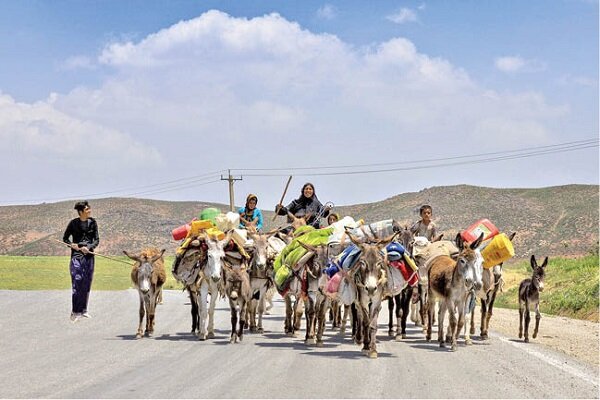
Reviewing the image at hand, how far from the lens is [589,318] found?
28.3 m

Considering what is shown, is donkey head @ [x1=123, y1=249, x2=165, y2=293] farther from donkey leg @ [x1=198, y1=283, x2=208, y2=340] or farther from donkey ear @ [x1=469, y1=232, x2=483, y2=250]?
donkey ear @ [x1=469, y1=232, x2=483, y2=250]

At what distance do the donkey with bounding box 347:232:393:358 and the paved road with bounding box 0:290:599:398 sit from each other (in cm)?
44

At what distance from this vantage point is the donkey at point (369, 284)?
14.5 meters

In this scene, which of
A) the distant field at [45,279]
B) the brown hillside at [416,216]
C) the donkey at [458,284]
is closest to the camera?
the donkey at [458,284]

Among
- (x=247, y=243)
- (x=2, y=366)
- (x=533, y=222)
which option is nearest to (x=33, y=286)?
(x=247, y=243)

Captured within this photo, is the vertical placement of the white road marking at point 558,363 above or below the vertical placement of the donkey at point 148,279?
below

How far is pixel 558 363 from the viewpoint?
14406 mm

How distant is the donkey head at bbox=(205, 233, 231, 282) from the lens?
54.9ft

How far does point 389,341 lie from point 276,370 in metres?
5.21

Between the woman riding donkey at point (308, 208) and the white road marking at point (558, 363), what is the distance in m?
5.50

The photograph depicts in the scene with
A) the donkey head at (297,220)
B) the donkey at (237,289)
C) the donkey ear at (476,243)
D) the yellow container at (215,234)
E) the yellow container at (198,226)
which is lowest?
the donkey at (237,289)

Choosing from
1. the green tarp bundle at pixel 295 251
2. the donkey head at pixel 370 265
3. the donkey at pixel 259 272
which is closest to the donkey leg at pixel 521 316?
the green tarp bundle at pixel 295 251

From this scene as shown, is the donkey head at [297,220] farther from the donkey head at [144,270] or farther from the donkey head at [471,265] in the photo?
the donkey head at [471,265]

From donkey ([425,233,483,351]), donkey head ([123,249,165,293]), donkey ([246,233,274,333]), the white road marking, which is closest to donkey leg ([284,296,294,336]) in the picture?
donkey ([246,233,274,333])
